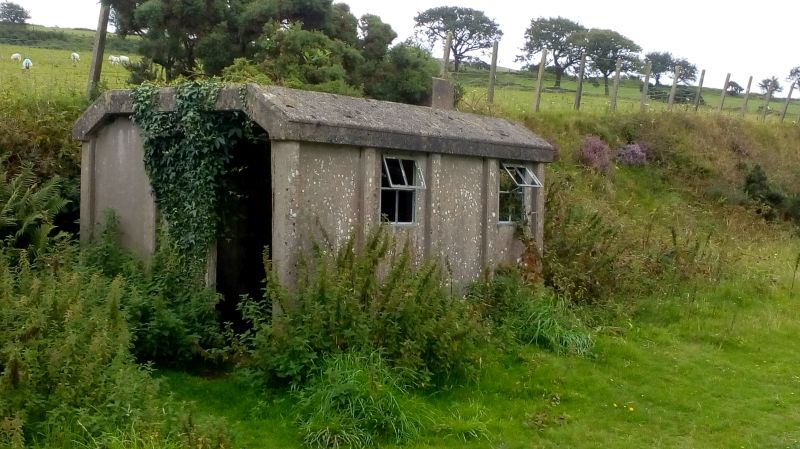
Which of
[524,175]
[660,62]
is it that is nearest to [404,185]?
[524,175]

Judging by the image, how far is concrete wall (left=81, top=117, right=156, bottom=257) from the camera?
1012cm

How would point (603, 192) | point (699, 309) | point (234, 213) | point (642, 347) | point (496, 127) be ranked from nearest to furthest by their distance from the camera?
point (234, 213), point (642, 347), point (496, 127), point (699, 309), point (603, 192)

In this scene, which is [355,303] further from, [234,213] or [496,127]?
[496,127]

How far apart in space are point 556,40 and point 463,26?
7953 mm

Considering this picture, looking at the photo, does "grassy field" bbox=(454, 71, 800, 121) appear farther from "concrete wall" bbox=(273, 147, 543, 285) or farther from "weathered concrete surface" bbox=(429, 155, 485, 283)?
"weathered concrete surface" bbox=(429, 155, 485, 283)

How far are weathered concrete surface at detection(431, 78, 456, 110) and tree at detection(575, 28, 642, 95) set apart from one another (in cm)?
3868

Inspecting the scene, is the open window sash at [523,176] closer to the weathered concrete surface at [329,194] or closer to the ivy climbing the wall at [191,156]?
the weathered concrete surface at [329,194]

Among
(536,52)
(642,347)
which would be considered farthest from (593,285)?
(536,52)

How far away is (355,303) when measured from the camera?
818 centimetres

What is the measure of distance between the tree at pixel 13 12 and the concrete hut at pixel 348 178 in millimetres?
45735

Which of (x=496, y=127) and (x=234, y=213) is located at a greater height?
(x=496, y=127)

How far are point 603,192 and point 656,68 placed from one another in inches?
1907

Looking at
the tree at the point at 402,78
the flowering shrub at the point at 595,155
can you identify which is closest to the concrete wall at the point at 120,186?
the tree at the point at 402,78

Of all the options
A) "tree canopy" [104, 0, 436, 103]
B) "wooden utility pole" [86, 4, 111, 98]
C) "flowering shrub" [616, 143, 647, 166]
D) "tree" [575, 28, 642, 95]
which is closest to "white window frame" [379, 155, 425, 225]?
"tree canopy" [104, 0, 436, 103]
